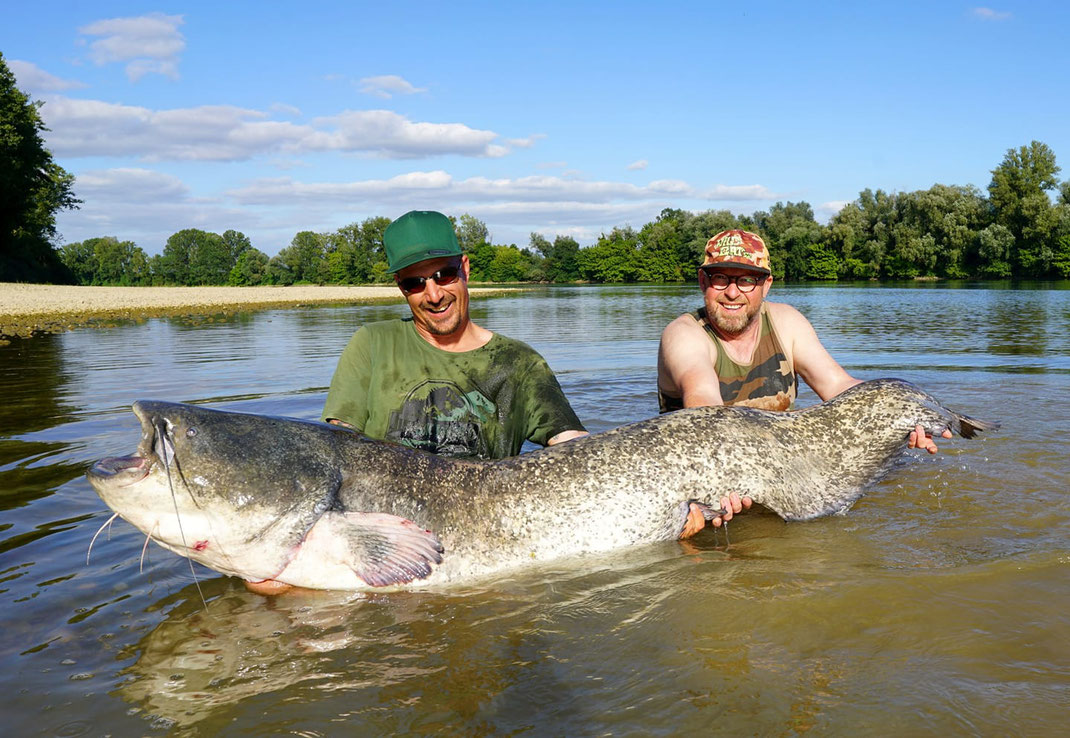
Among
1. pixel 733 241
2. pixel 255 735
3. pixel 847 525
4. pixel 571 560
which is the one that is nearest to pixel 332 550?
pixel 255 735

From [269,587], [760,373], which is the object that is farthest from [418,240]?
[760,373]

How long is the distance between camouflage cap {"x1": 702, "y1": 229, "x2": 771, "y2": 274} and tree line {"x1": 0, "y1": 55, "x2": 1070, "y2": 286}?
16256mm

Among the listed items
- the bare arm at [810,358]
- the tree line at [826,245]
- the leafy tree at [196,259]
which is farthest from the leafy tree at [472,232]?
the bare arm at [810,358]

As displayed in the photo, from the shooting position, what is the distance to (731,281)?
18.8ft

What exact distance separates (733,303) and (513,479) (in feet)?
8.74

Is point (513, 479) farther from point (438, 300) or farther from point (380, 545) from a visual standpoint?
point (438, 300)

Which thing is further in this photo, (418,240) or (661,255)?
(661,255)

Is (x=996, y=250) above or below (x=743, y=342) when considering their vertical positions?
above

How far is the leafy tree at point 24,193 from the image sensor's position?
151 feet

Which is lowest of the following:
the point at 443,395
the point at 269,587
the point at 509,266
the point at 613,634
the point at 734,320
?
the point at 613,634

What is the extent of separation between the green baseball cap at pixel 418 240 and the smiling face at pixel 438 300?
0.20 ft

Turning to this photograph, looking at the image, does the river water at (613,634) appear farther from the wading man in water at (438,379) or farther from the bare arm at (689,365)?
the wading man in water at (438,379)

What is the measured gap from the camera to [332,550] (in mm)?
3561

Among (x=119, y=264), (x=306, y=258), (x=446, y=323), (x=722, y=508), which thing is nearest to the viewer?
(x=722, y=508)
